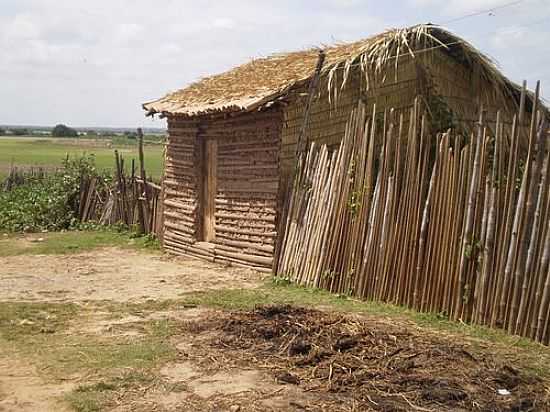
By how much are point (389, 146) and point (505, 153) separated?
1.34m

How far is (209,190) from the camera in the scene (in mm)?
10984

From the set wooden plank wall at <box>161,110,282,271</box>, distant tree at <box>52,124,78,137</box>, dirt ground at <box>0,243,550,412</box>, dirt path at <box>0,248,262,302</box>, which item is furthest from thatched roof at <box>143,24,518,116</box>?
distant tree at <box>52,124,78,137</box>

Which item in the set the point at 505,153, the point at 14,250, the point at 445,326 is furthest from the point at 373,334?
the point at 14,250

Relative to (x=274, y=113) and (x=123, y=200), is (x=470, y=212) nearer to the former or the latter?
(x=274, y=113)

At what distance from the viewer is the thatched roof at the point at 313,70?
9.05m

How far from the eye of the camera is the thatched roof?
→ 9.05 meters

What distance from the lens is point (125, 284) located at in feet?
30.5

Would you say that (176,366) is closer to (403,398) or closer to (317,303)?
(403,398)

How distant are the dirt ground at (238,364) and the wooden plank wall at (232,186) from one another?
7.10 ft

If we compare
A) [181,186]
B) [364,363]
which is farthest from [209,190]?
[364,363]

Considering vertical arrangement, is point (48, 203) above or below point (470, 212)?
below

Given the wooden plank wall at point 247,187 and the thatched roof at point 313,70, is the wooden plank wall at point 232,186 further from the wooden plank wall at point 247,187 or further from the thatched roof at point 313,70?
the thatched roof at point 313,70

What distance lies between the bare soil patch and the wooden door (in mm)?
4256

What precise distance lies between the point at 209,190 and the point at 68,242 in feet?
12.5
